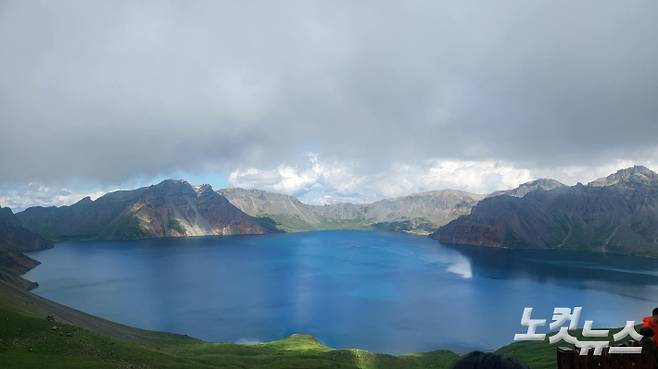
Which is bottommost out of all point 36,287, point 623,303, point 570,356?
point 623,303

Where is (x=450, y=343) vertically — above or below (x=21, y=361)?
below

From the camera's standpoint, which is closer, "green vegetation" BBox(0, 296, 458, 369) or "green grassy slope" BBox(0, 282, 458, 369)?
"green vegetation" BBox(0, 296, 458, 369)

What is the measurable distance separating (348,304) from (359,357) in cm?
8682

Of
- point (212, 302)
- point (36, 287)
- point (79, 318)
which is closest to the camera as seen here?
point (79, 318)

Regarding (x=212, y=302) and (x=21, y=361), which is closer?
(x=21, y=361)

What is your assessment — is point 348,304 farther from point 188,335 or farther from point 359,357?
point 359,357

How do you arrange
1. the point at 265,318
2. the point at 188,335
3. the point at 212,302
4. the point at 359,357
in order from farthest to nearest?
the point at 212,302 → the point at 265,318 → the point at 188,335 → the point at 359,357

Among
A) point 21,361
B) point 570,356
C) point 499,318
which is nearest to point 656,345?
point 570,356

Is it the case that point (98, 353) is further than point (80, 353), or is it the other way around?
point (98, 353)

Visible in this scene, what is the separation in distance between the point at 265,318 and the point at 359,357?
70.3 metres

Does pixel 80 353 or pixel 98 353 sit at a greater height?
pixel 80 353

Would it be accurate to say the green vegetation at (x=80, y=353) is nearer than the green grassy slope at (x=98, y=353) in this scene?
Yes

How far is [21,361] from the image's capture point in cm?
4616

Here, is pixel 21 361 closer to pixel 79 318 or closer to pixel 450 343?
pixel 79 318
